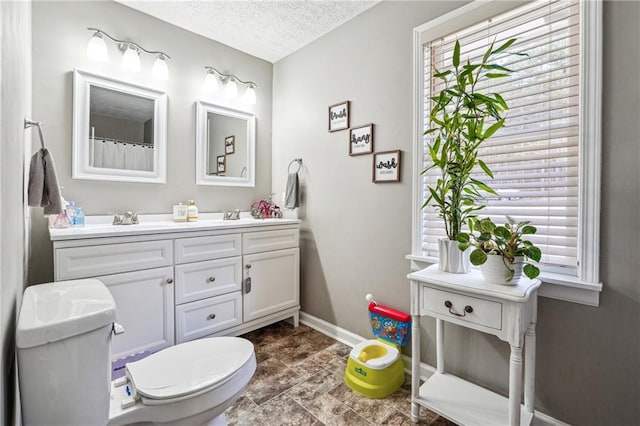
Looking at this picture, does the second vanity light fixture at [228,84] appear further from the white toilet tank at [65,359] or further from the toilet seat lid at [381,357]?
the toilet seat lid at [381,357]

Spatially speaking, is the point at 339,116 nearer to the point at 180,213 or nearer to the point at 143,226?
the point at 180,213

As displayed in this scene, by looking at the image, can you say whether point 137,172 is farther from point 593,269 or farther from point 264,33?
point 593,269

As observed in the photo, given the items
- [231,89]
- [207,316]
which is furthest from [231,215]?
[231,89]

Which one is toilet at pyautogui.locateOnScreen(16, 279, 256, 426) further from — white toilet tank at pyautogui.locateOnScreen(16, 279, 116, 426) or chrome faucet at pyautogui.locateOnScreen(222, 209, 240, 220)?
chrome faucet at pyautogui.locateOnScreen(222, 209, 240, 220)

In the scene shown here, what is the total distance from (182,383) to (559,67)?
2115 mm

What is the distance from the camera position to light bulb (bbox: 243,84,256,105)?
2.74 meters

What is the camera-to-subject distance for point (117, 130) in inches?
82.7

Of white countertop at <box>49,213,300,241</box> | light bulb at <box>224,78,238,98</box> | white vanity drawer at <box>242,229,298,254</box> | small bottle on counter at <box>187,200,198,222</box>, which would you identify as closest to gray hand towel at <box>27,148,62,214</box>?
white countertop at <box>49,213,300,241</box>

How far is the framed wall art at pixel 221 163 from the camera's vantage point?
2.59 m

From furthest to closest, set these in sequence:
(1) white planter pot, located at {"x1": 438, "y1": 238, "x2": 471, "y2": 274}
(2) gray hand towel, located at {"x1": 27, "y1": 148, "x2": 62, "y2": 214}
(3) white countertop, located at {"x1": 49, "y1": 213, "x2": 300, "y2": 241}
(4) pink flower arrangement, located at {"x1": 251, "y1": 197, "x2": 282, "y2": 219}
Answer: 1. (4) pink flower arrangement, located at {"x1": 251, "y1": 197, "x2": 282, "y2": 219}
2. (3) white countertop, located at {"x1": 49, "y1": 213, "x2": 300, "y2": 241}
3. (1) white planter pot, located at {"x1": 438, "y1": 238, "x2": 471, "y2": 274}
4. (2) gray hand towel, located at {"x1": 27, "y1": 148, "x2": 62, "y2": 214}

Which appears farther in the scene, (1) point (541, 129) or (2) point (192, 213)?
(2) point (192, 213)

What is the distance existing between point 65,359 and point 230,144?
82.1 inches

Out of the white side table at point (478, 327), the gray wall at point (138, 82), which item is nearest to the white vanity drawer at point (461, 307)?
the white side table at point (478, 327)

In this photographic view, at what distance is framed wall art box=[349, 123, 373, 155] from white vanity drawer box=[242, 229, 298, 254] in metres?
0.86
